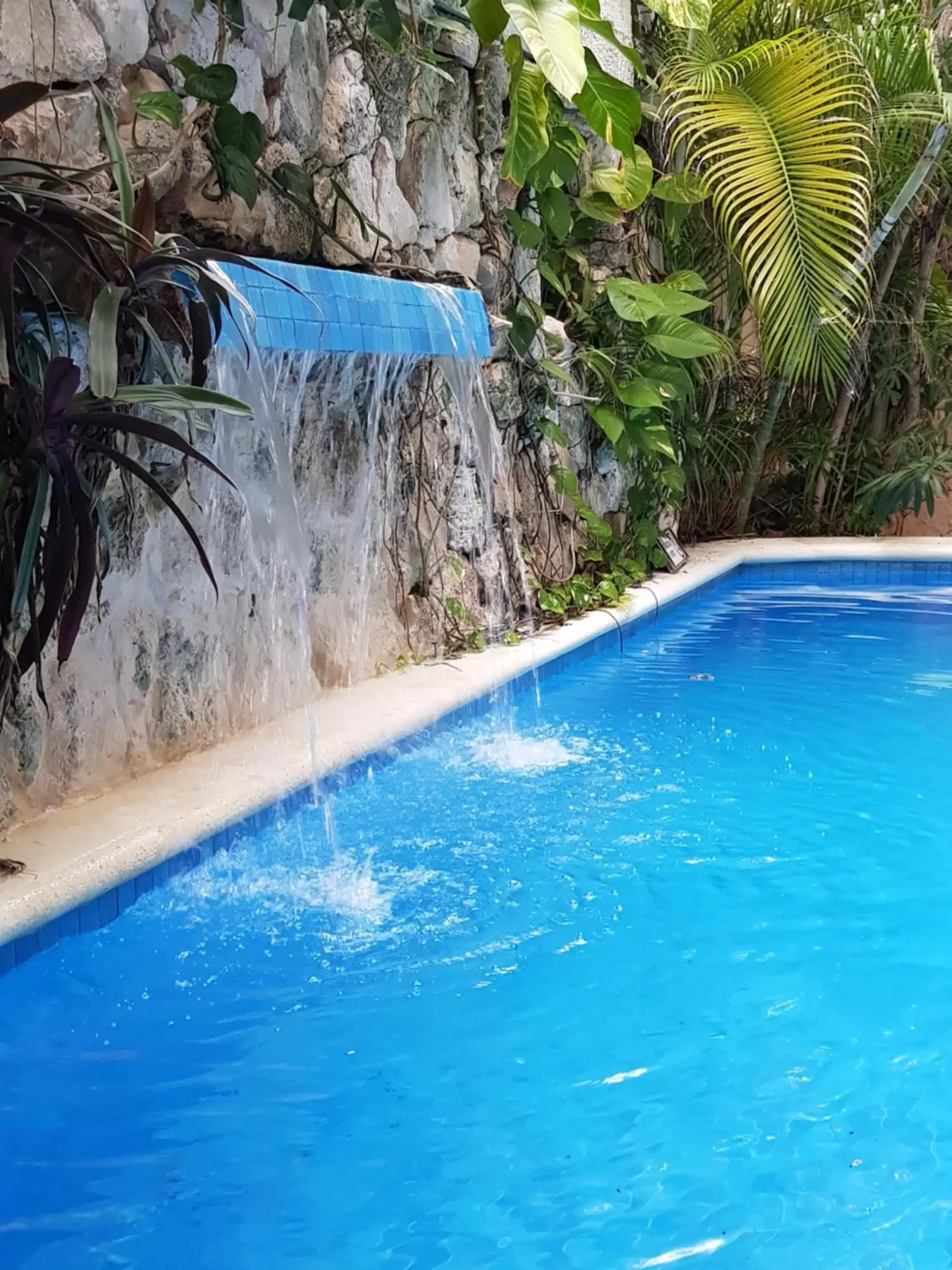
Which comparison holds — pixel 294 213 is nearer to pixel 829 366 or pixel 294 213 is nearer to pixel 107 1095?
pixel 107 1095

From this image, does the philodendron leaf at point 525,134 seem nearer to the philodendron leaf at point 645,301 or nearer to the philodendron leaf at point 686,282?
the philodendron leaf at point 645,301

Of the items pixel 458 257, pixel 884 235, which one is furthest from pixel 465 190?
pixel 884 235

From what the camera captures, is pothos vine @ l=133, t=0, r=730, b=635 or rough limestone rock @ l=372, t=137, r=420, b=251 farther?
rough limestone rock @ l=372, t=137, r=420, b=251

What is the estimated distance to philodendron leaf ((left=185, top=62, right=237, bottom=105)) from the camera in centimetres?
325

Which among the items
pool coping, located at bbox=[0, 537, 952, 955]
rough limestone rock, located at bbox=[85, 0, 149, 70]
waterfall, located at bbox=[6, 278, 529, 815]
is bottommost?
pool coping, located at bbox=[0, 537, 952, 955]

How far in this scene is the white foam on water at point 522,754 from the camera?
12.7ft

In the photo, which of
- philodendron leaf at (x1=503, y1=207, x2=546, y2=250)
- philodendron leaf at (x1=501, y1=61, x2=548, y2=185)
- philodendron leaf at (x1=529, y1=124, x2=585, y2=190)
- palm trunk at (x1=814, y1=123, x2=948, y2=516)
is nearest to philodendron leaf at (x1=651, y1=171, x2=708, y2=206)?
palm trunk at (x1=814, y1=123, x2=948, y2=516)

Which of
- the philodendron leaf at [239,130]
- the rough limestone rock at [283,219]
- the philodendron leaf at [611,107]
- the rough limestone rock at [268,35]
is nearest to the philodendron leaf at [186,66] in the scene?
the philodendron leaf at [239,130]

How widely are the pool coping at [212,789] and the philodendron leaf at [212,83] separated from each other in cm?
176

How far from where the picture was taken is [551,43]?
2848 mm

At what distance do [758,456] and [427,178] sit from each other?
4.13m

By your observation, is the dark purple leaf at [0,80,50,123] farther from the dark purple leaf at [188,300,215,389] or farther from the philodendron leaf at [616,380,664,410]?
the philodendron leaf at [616,380,664,410]

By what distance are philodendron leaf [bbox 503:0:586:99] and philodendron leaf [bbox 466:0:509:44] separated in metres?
0.08

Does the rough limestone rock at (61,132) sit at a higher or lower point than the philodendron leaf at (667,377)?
higher
